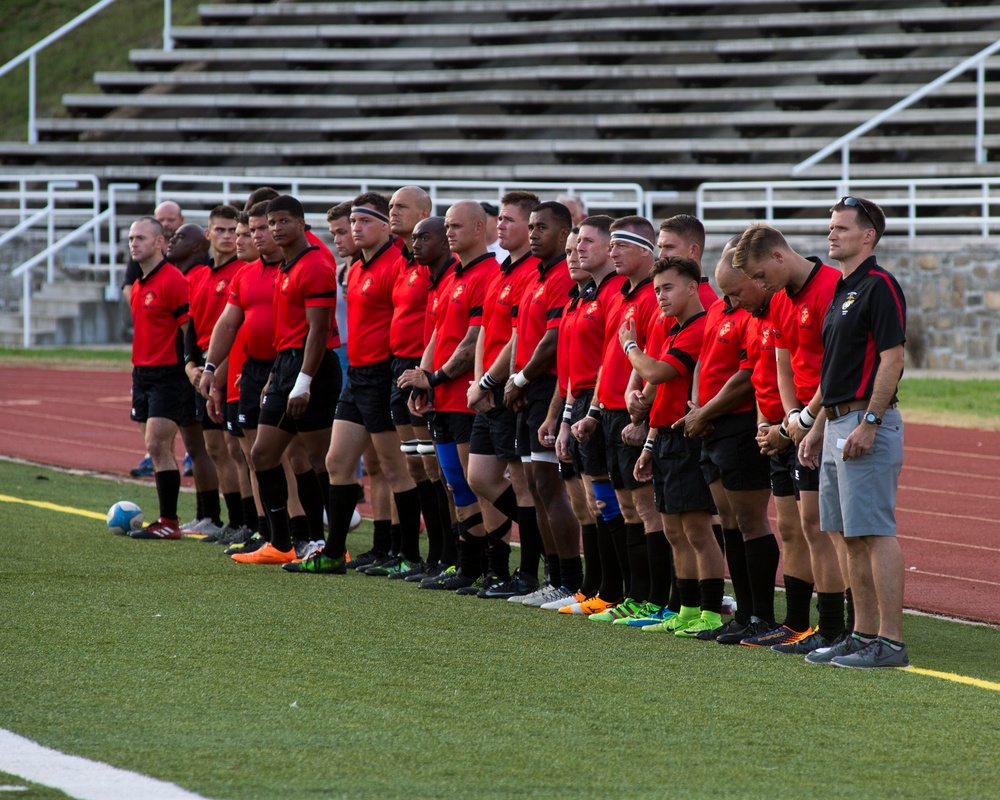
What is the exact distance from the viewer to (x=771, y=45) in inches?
1045

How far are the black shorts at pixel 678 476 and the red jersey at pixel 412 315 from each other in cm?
208

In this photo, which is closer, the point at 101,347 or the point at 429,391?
the point at 429,391

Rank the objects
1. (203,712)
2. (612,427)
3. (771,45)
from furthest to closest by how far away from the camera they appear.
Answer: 1. (771,45)
2. (612,427)
3. (203,712)

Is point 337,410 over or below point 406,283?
below

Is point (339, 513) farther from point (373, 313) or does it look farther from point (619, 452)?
point (619, 452)

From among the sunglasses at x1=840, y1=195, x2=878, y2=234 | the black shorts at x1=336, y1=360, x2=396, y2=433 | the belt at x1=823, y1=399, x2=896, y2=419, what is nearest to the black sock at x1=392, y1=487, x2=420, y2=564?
the black shorts at x1=336, y1=360, x2=396, y2=433

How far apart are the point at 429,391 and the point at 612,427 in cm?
138

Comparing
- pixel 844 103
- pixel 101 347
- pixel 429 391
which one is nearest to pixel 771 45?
pixel 844 103

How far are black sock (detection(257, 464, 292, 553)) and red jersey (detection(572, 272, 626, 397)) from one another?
231cm

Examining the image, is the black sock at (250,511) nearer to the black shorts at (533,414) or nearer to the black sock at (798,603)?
the black shorts at (533,414)

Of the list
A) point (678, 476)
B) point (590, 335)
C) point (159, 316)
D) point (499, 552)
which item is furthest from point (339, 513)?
point (678, 476)

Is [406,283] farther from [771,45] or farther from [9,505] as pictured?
[771,45]

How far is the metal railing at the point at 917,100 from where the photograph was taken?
23.0 meters

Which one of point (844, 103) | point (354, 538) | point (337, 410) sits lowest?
point (354, 538)
